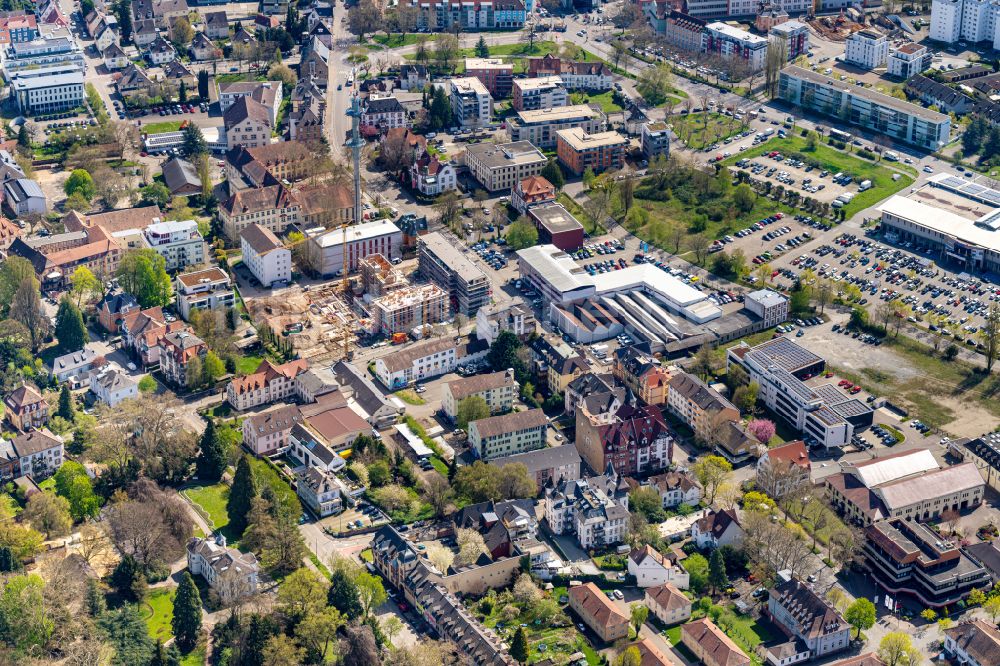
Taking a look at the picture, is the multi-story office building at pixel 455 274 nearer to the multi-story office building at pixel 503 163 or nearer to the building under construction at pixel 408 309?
the building under construction at pixel 408 309

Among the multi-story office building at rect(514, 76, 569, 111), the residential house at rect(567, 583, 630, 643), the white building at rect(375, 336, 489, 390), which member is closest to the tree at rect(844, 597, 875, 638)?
the residential house at rect(567, 583, 630, 643)

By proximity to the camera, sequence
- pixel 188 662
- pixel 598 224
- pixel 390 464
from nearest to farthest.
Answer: pixel 188 662
pixel 390 464
pixel 598 224

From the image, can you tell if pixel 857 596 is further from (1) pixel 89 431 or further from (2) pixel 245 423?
(1) pixel 89 431

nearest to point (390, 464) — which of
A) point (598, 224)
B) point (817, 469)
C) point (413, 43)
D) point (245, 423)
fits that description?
point (245, 423)

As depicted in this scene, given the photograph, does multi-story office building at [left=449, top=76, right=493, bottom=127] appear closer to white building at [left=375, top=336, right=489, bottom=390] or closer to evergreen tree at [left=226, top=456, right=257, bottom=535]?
white building at [left=375, top=336, right=489, bottom=390]

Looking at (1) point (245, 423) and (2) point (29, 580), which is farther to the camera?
(1) point (245, 423)

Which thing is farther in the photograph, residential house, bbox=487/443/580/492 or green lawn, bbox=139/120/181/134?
green lawn, bbox=139/120/181/134

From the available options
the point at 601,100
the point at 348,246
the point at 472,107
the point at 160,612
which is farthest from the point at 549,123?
the point at 160,612

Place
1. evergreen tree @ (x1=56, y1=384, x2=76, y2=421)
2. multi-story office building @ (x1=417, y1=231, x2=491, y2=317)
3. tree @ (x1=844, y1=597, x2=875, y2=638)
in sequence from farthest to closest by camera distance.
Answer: multi-story office building @ (x1=417, y1=231, x2=491, y2=317) < evergreen tree @ (x1=56, y1=384, x2=76, y2=421) < tree @ (x1=844, y1=597, x2=875, y2=638)
